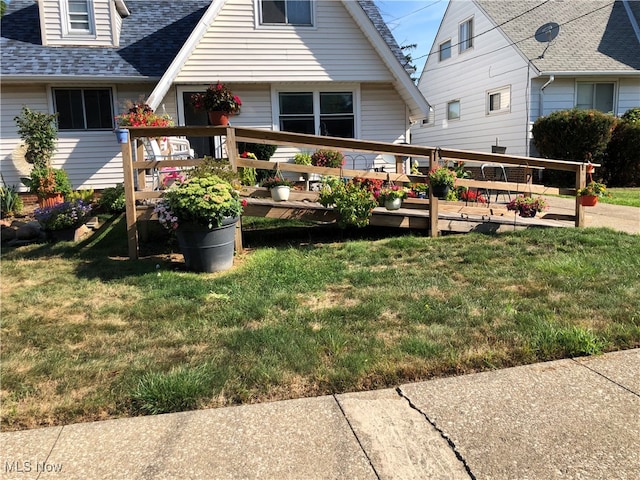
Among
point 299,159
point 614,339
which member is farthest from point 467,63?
point 614,339

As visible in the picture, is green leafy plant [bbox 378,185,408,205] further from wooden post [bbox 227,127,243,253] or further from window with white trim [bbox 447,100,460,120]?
window with white trim [bbox 447,100,460,120]

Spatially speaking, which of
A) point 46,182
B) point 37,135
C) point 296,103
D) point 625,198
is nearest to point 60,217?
point 46,182

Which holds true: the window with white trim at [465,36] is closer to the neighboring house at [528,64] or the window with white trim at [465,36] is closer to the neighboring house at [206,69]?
the neighboring house at [528,64]

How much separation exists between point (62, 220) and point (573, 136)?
12.6 m

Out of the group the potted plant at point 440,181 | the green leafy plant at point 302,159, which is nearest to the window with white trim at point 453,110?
the green leafy plant at point 302,159

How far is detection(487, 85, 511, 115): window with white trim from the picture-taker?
16.7 meters

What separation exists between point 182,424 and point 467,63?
19402 mm

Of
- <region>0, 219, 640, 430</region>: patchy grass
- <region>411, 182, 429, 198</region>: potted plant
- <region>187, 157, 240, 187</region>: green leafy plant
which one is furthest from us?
<region>411, 182, 429, 198</region>: potted plant

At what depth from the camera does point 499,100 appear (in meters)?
17.3

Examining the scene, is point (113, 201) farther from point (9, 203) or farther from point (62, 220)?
point (62, 220)

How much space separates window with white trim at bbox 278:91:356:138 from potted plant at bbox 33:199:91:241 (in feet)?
17.8

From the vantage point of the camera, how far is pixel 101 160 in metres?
11.0

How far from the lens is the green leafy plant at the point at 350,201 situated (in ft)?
21.3

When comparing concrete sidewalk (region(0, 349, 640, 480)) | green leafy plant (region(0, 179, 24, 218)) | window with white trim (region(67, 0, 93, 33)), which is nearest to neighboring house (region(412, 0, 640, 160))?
window with white trim (region(67, 0, 93, 33))
